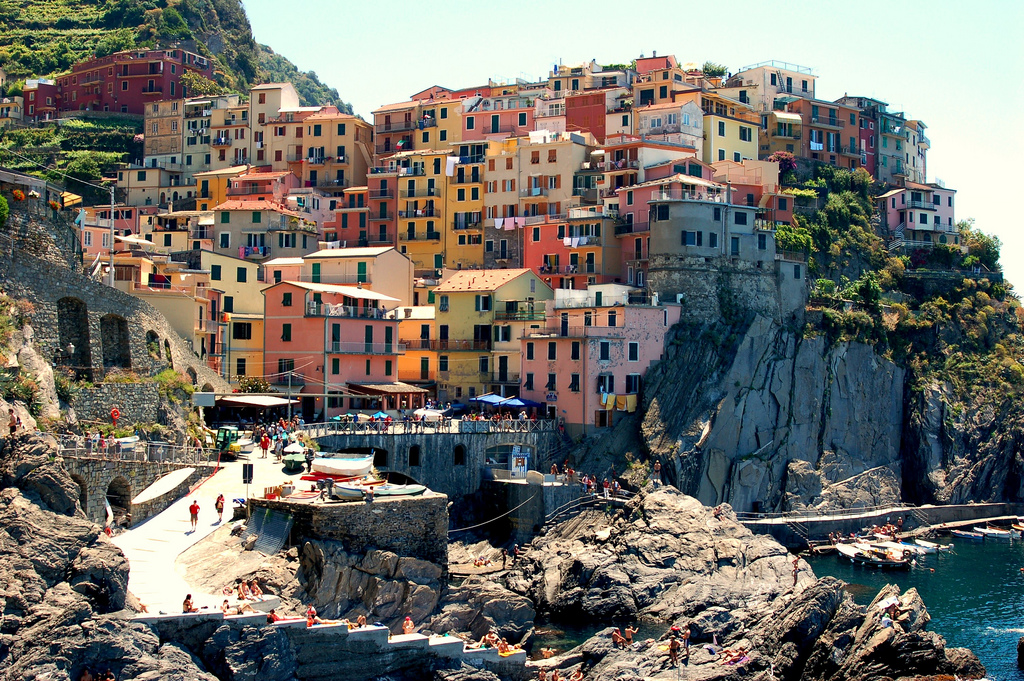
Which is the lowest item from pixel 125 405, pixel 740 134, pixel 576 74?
pixel 125 405

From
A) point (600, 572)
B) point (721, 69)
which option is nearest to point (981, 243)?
point (721, 69)

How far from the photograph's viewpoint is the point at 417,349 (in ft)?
239

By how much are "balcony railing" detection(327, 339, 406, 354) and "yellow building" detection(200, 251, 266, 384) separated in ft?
17.2

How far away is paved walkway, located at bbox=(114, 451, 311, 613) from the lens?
36312 millimetres

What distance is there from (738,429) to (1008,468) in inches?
815

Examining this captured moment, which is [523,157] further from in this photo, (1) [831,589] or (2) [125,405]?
(1) [831,589]

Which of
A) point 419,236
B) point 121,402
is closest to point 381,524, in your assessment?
point 121,402

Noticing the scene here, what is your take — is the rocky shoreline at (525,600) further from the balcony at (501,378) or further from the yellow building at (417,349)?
the yellow building at (417,349)

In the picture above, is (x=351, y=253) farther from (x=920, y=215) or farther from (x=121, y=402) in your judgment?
(x=920, y=215)

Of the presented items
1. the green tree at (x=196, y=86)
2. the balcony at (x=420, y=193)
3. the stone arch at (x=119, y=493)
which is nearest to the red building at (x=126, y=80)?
the green tree at (x=196, y=86)

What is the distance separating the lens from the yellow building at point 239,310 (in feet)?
224

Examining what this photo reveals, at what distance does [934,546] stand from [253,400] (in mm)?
36285

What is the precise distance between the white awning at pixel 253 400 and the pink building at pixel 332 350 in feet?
11.1

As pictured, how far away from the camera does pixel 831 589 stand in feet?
141
